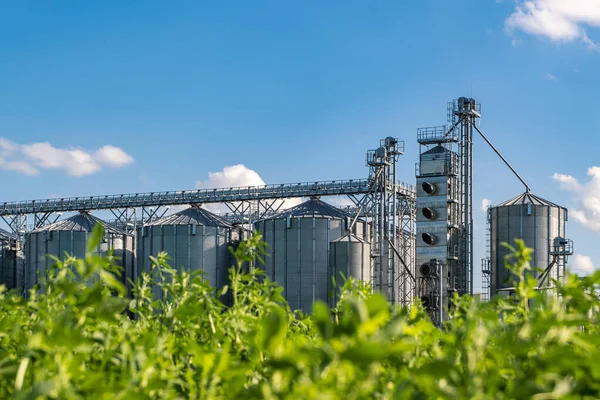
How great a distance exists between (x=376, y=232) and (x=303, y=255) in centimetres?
428

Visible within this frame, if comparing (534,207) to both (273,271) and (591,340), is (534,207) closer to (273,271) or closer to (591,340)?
(273,271)

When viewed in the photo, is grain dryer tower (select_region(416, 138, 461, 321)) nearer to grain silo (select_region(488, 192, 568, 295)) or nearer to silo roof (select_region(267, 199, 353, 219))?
grain silo (select_region(488, 192, 568, 295))

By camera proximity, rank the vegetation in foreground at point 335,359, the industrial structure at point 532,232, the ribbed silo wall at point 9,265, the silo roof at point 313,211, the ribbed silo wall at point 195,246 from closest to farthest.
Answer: the vegetation in foreground at point 335,359 → the industrial structure at point 532,232 → the silo roof at point 313,211 → the ribbed silo wall at point 195,246 → the ribbed silo wall at point 9,265

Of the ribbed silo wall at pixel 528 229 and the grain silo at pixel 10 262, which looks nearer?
the ribbed silo wall at pixel 528 229

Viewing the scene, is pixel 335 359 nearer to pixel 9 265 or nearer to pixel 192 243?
pixel 192 243

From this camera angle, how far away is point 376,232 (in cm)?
4150

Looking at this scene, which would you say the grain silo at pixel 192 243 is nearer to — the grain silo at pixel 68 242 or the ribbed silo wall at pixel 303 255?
the grain silo at pixel 68 242

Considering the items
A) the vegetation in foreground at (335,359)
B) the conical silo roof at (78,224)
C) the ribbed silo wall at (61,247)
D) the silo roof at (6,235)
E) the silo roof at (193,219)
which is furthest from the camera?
the silo roof at (6,235)

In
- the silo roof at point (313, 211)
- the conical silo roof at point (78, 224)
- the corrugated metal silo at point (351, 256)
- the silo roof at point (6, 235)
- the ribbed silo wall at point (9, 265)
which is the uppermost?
the silo roof at point (313, 211)

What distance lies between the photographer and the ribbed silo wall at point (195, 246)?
44875 mm

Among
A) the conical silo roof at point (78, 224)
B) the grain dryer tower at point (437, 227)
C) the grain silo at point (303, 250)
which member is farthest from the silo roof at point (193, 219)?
the grain dryer tower at point (437, 227)

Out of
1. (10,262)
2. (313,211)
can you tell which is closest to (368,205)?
(313,211)

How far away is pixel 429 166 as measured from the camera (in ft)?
126

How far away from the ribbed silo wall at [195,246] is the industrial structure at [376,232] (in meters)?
0.06
